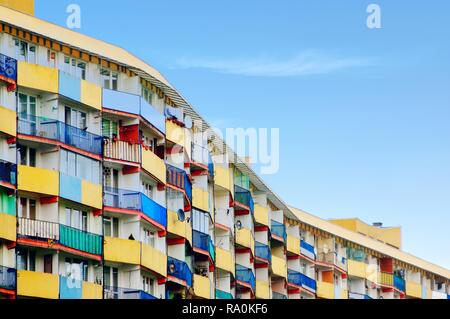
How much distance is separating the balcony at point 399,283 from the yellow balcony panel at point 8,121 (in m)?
72.1

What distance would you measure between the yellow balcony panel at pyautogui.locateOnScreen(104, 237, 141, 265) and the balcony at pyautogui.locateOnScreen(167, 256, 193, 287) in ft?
17.9

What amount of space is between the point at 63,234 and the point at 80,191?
309 centimetres

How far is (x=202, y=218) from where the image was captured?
86.4m

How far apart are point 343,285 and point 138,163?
51.8 metres

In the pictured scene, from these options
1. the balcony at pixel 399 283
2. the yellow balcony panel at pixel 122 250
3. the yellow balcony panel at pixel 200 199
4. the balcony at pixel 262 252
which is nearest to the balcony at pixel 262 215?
the balcony at pixel 262 252

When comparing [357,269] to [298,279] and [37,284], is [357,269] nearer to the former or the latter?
[298,279]

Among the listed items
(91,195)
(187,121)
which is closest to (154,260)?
(91,195)

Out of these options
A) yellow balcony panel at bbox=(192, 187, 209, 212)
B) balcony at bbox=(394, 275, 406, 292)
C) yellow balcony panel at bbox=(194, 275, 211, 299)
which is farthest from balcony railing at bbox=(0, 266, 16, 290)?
balcony at bbox=(394, 275, 406, 292)

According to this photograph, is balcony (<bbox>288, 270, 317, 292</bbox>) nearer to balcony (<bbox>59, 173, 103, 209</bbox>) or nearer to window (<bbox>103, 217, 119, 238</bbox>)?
window (<bbox>103, 217, 119, 238</bbox>)

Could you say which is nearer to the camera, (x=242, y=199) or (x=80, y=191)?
(x=80, y=191)

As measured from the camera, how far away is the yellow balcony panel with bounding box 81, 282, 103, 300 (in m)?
68.7

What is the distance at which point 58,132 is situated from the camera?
6850cm

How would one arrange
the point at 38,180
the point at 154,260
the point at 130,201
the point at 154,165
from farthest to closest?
the point at 154,165, the point at 154,260, the point at 130,201, the point at 38,180
